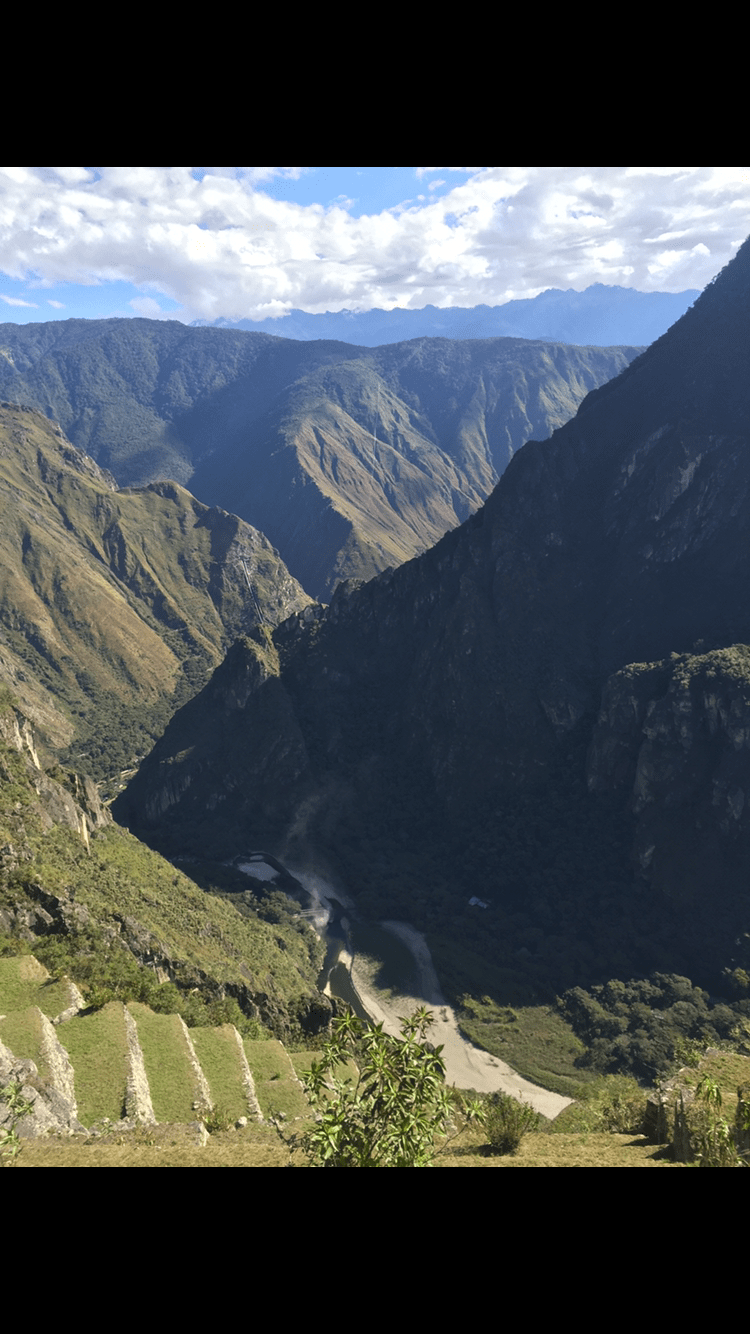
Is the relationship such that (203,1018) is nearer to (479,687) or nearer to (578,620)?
(479,687)

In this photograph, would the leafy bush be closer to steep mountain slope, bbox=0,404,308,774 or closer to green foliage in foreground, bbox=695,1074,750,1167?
green foliage in foreground, bbox=695,1074,750,1167

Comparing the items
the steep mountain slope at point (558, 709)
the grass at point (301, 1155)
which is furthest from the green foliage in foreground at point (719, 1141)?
the steep mountain slope at point (558, 709)

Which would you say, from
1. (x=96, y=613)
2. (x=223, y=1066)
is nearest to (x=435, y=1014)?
(x=223, y=1066)

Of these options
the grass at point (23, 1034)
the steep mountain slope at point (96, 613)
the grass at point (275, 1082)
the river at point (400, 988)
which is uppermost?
the steep mountain slope at point (96, 613)

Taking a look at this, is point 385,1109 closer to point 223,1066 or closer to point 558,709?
point 223,1066

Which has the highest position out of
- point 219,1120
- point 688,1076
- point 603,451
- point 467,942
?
point 603,451

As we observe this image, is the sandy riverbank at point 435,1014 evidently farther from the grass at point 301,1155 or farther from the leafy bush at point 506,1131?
the leafy bush at point 506,1131
